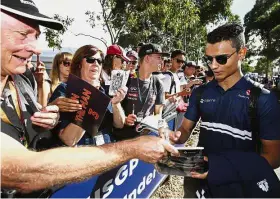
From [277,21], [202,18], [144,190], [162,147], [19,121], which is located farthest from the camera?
[277,21]

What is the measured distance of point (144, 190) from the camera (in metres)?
3.76

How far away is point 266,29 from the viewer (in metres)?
52.2

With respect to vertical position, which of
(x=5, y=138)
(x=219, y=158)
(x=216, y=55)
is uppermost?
(x=216, y=55)

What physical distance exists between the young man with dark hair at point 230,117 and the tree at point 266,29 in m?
44.2

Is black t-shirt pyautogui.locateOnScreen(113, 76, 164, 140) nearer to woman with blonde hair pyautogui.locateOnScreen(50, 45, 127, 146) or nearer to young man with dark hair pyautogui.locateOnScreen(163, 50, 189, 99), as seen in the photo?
woman with blonde hair pyautogui.locateOnScreen(50, 45, 127, 146)

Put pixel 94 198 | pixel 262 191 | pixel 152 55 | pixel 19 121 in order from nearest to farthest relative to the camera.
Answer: pixel 19 121 → pixel 262 191 → pixel 94 198 → pixel 152 55

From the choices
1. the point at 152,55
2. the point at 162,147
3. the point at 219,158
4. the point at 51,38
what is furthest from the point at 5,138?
the point at 51,38

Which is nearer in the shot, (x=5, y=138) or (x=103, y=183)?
(x=5, y=138)

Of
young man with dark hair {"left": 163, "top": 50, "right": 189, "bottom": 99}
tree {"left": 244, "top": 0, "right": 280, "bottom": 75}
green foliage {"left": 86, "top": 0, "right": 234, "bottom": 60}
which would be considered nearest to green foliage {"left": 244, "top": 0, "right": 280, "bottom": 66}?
tree {"left": 244, "top": 0, "right": 280, "bottom": 75}

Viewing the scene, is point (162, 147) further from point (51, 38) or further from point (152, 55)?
point (51, 38)

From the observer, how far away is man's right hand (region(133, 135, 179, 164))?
1799 mm

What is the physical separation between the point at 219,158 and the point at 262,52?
53.9 meters

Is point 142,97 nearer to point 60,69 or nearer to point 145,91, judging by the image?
point 145,91

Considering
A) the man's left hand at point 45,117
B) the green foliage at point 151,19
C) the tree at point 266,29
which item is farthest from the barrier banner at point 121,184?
the tree at point 266,29
